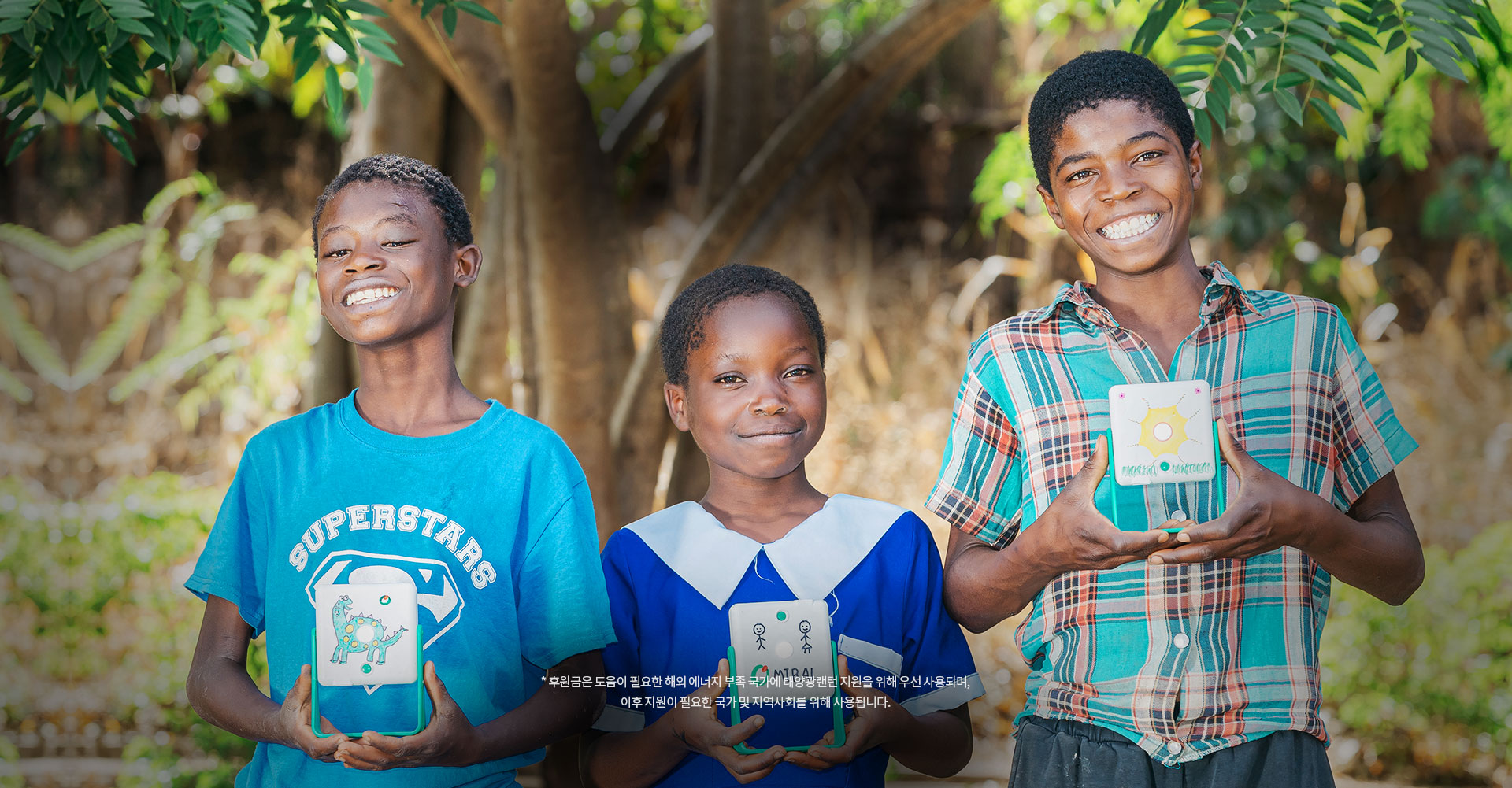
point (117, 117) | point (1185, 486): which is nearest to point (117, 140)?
point (117, 117)

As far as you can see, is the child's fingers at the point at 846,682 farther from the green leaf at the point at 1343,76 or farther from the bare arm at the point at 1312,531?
the green leaf at the point at 1343,76

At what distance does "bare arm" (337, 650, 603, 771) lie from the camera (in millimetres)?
1698

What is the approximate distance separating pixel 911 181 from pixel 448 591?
752 centimetres

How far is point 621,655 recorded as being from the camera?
201cm

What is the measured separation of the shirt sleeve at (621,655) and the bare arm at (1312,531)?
90cm

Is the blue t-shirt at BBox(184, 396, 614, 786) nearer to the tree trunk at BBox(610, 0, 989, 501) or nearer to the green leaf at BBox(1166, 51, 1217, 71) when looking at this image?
the green leaf at BBox(1166, 51, 1217, 71)

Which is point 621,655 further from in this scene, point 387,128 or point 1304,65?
point 387,128

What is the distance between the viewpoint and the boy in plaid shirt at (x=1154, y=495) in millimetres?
1775

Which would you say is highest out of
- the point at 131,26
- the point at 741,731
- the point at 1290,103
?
the point at 131,26

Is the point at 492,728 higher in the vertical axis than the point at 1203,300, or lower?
lower

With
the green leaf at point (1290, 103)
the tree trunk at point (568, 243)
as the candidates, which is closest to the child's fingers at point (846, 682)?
the green leaf at point (1290, 103)

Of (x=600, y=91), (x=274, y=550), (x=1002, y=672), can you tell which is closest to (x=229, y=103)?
(x=600, y=91)

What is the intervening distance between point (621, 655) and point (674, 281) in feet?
6.89

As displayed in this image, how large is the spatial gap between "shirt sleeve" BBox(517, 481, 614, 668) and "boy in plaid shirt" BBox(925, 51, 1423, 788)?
0.61 metres
